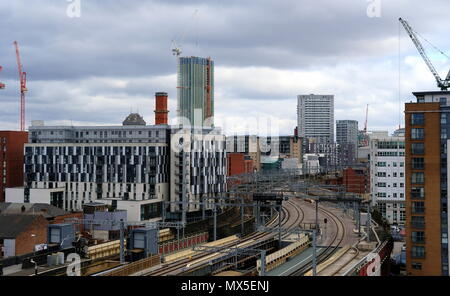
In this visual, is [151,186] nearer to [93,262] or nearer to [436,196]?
[93,262]

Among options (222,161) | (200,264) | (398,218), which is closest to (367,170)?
(398,218)

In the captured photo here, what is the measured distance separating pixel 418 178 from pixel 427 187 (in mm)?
898

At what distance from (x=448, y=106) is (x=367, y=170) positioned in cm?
6266

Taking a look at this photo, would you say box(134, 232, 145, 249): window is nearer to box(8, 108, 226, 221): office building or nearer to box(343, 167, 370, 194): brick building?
box(8, 108, 226, 221): office building

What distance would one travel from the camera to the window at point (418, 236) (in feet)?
123

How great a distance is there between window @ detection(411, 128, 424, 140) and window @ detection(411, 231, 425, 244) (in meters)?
6.97

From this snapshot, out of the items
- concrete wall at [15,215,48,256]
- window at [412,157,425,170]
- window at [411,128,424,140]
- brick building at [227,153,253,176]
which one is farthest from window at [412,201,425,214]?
brick building at [227,153,253,176]

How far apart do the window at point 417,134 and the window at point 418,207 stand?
4.77 meters

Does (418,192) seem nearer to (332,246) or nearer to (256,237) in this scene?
(332,246)

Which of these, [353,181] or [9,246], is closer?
[9,246]

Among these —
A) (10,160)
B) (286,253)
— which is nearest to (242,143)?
(10,160)

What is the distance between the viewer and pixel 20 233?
142 feet

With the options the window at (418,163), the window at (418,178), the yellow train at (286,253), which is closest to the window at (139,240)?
the yellow train at (286,253)

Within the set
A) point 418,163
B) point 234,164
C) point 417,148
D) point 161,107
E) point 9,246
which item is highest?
point 161,107
